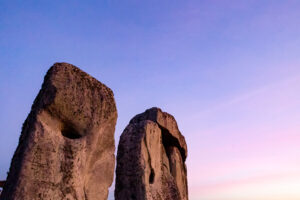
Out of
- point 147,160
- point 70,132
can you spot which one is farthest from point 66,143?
point 147,160

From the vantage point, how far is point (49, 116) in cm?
406

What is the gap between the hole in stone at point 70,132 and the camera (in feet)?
14.1

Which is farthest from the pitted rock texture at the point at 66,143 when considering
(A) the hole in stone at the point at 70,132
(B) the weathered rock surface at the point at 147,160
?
(B) the weathered rock surface at the point at 147,160

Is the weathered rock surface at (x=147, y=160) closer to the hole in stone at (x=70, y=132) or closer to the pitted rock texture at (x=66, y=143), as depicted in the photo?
the pitted rock texture at (x=66, y=143)

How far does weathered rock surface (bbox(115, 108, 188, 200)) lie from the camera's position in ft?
18.9

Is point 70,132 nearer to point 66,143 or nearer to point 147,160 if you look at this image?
point 66,143

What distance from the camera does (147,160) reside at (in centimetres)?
620

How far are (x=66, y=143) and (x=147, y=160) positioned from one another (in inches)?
91.8

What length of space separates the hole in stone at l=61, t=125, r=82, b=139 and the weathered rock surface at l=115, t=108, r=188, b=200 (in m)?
1.71

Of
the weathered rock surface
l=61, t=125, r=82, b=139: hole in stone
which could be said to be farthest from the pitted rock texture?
the weathered rock surface

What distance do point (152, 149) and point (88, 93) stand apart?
224cm

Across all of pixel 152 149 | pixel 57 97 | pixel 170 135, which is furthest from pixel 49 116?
pixel 170 135

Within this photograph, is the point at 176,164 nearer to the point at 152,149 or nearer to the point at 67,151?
the point at 152,149

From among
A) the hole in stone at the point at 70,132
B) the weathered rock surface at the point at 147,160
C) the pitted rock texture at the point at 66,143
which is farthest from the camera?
the weathered rock surface at the point at 147,160
